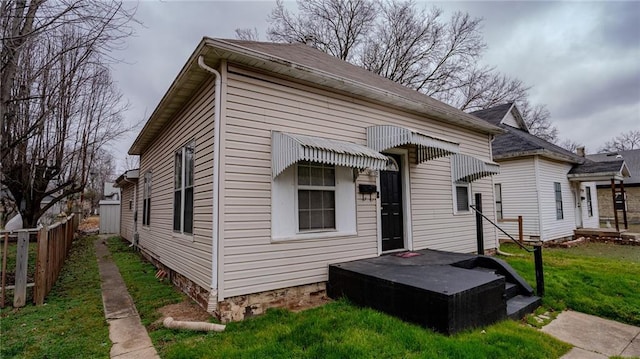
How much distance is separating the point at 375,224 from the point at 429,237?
1814mm

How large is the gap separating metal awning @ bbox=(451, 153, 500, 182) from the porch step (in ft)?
9.93

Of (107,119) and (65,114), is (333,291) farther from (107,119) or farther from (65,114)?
(107,119)

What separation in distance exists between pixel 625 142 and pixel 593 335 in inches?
2026

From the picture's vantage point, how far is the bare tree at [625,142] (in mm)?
38513

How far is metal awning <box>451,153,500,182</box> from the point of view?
6.95 meters

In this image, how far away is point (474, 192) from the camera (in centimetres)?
813

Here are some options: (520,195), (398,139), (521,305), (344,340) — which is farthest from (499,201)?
(344,340)

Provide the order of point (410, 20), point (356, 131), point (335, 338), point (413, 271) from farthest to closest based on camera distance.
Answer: point (410, 20), point (356, 131), point (413, 271), point (335, 338)

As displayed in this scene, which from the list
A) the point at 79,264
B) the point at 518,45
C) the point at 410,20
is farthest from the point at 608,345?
the point at 410,20

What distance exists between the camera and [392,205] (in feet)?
20.4

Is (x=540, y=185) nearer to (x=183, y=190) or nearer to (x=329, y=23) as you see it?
(x=183, y=190)

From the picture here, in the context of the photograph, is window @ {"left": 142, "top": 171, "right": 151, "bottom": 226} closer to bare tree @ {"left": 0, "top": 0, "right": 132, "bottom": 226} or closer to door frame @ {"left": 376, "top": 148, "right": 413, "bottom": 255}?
bare tree @ {"left": 0, "top": 0, "right": 132, "bottom": 226}

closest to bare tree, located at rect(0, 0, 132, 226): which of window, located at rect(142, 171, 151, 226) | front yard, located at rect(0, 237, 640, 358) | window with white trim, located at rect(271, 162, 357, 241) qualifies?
window, located at rect(142, 171, 151, 226)

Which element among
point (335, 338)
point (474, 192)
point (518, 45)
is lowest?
point (335, 338)
